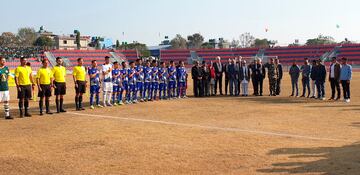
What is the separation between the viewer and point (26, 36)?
92500mm

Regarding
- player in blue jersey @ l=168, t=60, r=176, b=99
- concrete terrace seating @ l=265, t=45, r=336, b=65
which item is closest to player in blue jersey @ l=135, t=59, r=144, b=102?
player in blue jersey @ l=168, t=60, r=176, b=99

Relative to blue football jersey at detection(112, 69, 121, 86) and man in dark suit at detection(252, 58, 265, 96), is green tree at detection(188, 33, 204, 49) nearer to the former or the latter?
man in dark suit at detection(252, 58, 265, 96)

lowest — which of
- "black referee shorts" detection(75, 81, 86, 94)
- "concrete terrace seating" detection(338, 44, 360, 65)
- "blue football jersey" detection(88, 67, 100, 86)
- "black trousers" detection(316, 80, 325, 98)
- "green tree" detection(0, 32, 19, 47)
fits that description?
"black trousers" detection(316, 80, 325, 98)

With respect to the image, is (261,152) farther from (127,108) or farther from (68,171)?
(127,108)

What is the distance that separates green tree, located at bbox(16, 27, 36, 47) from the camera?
87438 millimetres

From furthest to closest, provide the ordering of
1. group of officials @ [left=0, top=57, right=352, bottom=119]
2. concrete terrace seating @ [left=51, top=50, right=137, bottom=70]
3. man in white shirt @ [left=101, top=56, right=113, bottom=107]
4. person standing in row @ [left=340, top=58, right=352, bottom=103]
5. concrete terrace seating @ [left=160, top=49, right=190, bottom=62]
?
concrete terrace seating @ [left=160, top=49, right=190, bottom=62] < concrete terrace seating @ [left=51, top=50, right=137, bottom=70] < person standing in row @ [left=340, top=58, right=352, bottom=103] < man in white shirt @ [left=101, top=56, right=113, bottom=107] < group of officials @ [left=0, top=57, right=352, bottom=119]

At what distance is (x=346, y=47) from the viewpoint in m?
60.9

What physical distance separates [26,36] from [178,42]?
36633mm

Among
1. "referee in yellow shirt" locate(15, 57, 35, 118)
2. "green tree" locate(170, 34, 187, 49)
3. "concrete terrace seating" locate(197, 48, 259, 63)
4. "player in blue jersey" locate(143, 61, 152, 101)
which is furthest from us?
"green tree" locate(170, 34, 187, 49)

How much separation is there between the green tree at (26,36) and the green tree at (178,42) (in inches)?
1328

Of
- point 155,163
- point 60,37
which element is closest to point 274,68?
point 155,163

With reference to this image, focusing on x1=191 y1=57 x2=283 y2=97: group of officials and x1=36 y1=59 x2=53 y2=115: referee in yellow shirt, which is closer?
x1=36 y1=59 x2=53 y2=115: referee in yellow shirt

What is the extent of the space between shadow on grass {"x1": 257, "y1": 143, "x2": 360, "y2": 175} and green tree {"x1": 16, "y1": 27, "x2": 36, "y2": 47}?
85.4 m

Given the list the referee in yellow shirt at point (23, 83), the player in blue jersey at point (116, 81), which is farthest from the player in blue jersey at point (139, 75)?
the referee in yellow shirt at point (23, 83)
